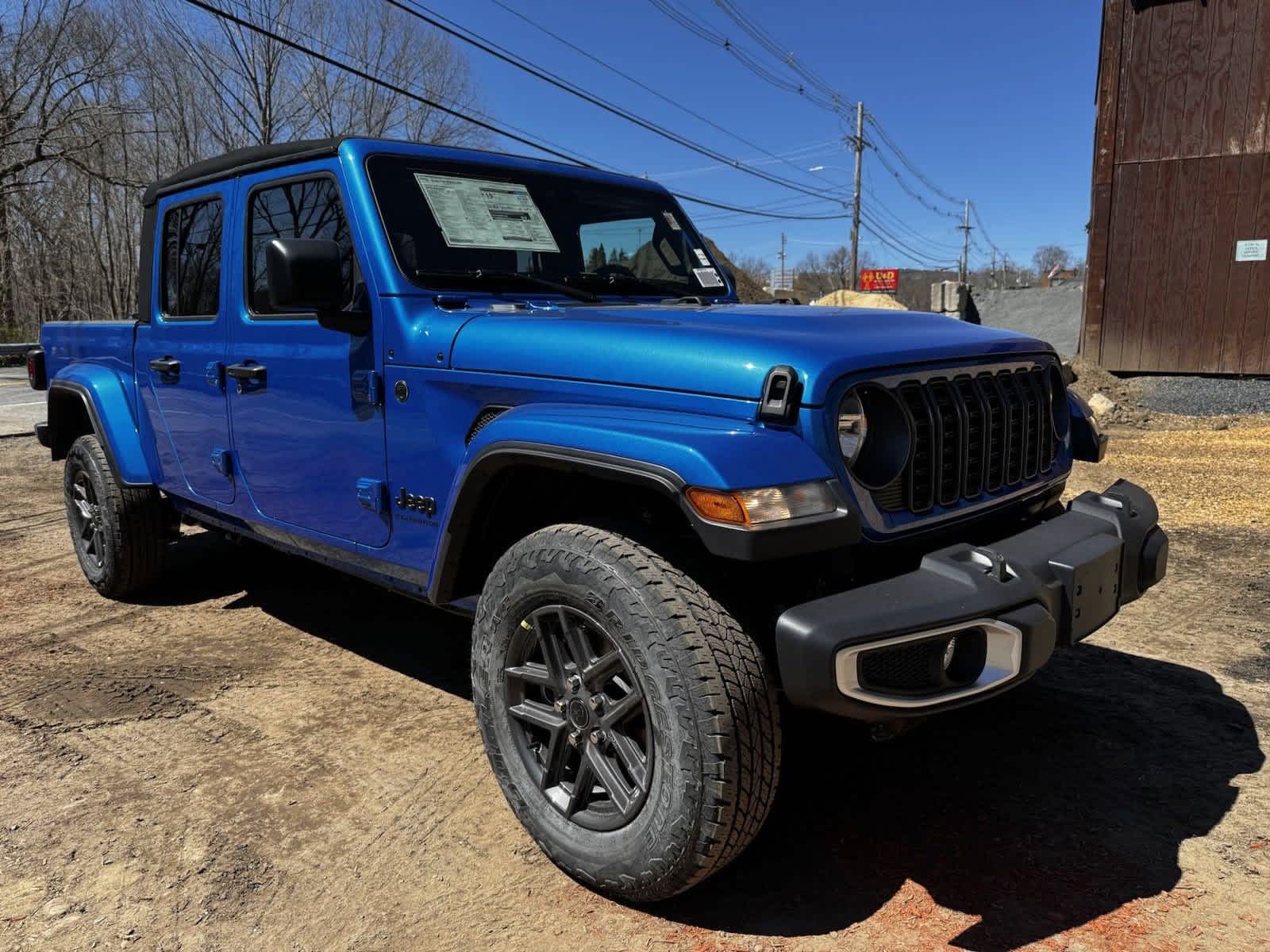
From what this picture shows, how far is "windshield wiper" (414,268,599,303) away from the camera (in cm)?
304

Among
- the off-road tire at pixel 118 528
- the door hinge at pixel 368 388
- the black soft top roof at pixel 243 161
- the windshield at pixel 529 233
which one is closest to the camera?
the door hinge at pixel 368 388

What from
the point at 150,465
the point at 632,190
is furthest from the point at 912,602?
the point at 150,465

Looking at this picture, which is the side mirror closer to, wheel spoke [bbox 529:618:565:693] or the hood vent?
the hood vent

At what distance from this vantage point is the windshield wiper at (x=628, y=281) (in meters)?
3.47

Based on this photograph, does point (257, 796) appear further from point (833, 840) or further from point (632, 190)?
point (632, 190)

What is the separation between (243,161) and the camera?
145 inches

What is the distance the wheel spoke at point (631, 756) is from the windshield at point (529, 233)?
5.07 feet

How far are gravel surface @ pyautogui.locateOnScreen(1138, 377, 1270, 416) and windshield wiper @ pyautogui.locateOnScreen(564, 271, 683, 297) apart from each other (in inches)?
406

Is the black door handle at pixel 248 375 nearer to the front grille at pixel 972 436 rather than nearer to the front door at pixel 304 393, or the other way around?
the front door at pixel 304 393

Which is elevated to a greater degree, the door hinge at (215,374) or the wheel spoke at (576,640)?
the door hinge at (215,374)

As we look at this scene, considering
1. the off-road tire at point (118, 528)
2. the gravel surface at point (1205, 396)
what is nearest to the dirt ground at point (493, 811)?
the off-road tire at point (118, 528)

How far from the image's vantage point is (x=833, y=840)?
262 cm

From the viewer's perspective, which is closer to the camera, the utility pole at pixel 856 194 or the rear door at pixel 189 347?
the rear door at pixel 189 347

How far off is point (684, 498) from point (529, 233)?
169cm
